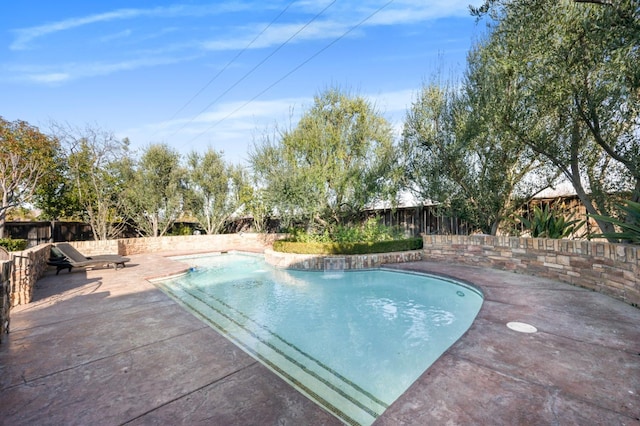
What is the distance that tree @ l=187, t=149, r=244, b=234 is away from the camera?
17219 millimetres

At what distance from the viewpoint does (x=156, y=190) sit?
1551cm

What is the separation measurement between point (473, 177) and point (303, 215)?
6.93 metres

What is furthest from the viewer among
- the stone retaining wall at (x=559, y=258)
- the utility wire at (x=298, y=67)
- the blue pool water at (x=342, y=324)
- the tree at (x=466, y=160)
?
the tree at (x=466, y=160)

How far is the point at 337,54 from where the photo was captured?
11.9 m

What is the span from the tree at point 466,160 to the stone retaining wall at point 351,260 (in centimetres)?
255

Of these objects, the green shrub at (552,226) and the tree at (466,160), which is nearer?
the green shrub at (552,226)

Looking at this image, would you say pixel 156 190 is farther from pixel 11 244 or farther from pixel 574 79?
pixel 574 79

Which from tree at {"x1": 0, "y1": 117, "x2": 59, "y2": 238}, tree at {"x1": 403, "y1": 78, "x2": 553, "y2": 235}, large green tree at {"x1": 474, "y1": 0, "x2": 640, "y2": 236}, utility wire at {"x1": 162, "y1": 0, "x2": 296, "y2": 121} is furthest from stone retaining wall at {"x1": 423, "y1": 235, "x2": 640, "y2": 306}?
tree at {"x1": 0, "y1": 117, "x2": 59, "y2": 238}

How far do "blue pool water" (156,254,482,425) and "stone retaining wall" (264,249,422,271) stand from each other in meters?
0.72

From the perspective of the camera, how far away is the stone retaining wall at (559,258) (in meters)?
4.94

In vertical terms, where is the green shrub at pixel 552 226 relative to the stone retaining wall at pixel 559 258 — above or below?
above

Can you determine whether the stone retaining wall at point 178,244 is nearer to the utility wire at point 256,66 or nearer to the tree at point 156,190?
the tree at point 156,190

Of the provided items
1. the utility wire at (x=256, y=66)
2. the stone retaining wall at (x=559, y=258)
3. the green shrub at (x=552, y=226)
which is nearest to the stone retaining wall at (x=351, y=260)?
the stone retaining wall at (x=559, y=258)

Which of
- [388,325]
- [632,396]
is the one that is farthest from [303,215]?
[632,396]
